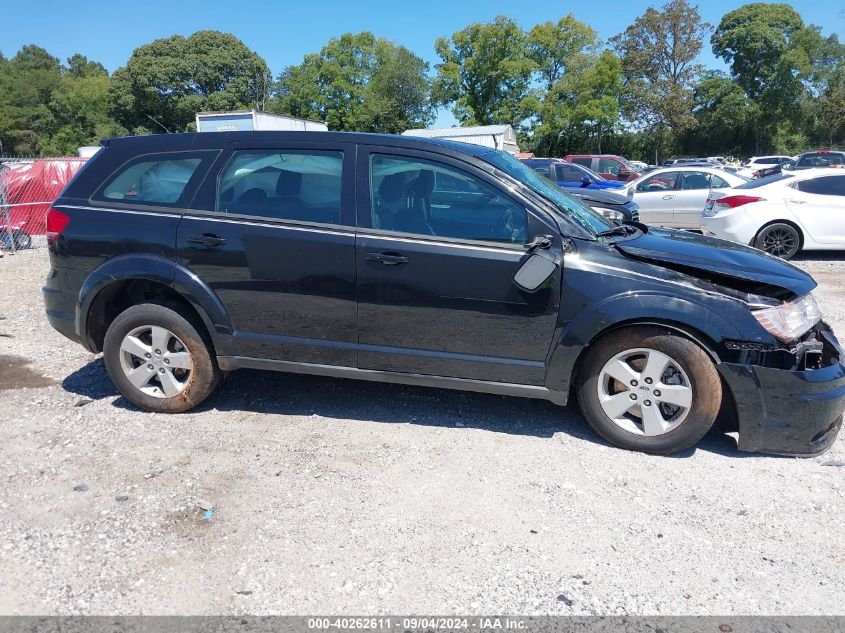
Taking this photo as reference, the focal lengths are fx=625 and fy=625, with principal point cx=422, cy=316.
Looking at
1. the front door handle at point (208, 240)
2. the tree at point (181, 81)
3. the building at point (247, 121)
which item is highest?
the tree at point (181, 81)

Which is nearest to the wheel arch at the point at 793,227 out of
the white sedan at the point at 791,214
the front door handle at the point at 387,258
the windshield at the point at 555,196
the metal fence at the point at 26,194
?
the white sedan at the point at 791,214

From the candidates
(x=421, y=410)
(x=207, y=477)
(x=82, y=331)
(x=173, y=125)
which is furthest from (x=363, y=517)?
(x=173, y=125)

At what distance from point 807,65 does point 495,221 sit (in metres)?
55.1

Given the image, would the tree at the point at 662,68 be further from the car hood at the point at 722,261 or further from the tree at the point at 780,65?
the car hood at the point at 722,261

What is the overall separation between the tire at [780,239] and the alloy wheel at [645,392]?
25.8 ft

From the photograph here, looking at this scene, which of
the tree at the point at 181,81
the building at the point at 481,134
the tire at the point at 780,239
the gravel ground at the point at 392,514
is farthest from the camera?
the tree at the point at 181,81

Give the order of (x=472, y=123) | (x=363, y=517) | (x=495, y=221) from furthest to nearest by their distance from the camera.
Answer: (x=472, y=123) < (x=495, y=221) < (x=363, y=517)

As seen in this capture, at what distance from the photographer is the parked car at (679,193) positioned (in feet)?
41.6

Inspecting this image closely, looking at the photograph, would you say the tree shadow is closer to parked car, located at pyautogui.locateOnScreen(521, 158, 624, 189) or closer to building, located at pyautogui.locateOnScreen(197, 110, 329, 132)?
parked car, located at pyautogui.locateOnScreen(521, 158, 624, 189)

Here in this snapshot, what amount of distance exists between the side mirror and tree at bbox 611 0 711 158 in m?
48.2

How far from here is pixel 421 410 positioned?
4.42 meters

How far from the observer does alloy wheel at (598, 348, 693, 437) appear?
11.9 ft

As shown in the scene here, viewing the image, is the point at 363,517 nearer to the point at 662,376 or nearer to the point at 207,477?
the point at 207,477

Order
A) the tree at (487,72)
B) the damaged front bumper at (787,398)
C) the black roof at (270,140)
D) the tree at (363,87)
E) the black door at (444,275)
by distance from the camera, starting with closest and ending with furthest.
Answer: the damaged front bumper at (787,398) → the black door at (444,275) → the black roof at (270,140) → the tree at (487,72) → the tree at (363,87)
